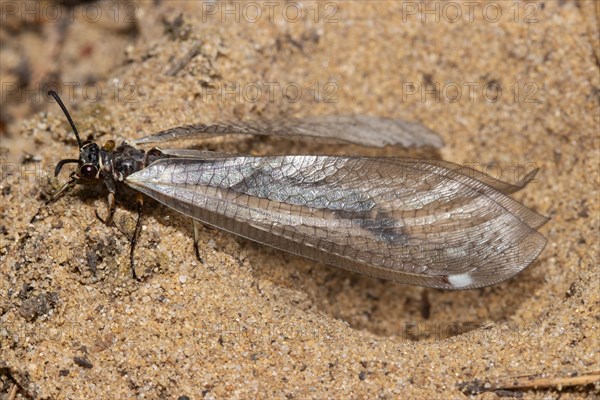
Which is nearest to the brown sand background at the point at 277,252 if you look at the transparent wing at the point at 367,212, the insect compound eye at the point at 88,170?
Result: the insect compound eye at the point at 88,170

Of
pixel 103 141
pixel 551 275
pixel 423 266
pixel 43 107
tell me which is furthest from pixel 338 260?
pixel 43 107

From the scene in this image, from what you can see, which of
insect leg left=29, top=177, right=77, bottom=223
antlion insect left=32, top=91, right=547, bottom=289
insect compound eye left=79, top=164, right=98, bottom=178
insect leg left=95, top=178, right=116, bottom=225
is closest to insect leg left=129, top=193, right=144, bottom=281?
antlion insect left=32, top=91, right=547, bottom=289

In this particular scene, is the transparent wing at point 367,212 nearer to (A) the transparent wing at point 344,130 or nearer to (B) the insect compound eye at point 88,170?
(B) the insect compound eye at point 88,170

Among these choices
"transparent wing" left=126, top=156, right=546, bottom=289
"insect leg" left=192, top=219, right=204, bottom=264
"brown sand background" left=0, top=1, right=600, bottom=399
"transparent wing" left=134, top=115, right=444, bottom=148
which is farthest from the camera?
"transparent wing" left=134, top=115, right=444, bottom=148

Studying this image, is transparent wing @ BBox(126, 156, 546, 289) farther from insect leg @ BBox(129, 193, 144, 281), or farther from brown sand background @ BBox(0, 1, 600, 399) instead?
brown sand background @ BBox(0, 1, 600, 399)

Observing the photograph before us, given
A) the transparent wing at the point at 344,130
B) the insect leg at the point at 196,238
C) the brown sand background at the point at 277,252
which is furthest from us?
the transparent wing at the point at 344,130

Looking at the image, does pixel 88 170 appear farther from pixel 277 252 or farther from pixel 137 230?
pixel 277 252

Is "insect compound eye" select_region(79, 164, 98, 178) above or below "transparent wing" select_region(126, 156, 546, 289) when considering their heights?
above

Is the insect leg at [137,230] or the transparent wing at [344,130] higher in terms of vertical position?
the transparent wing at [344,130]
